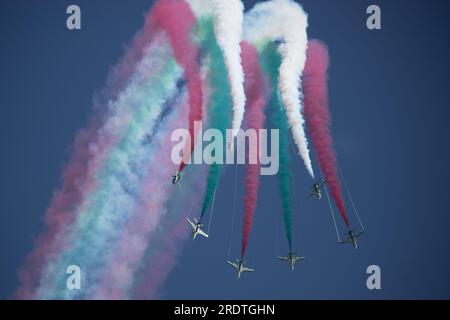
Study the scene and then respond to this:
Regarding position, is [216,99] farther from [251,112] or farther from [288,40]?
[288,40]

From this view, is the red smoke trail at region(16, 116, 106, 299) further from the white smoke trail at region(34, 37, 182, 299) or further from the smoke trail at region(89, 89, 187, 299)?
the smoke trail at region(89, 89, 187, 299)

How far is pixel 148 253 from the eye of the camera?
34344 millimetres

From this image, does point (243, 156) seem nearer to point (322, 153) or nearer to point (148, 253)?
point (322, 153)

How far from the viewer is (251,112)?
3056 cm

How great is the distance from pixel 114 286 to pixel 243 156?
7750mm

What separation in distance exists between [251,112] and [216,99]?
5.33ft

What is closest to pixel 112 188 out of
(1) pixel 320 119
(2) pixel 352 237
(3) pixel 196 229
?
(3) pixel 196 229

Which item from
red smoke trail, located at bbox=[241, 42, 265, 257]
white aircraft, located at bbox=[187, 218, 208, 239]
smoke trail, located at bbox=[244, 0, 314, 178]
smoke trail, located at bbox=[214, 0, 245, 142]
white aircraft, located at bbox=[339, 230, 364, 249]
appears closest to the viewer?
smoke trail, located at bbox=[214, 0, 245, 142]

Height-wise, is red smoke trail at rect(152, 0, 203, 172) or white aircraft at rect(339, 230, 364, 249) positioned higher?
red smoke trail at rect(152, 0, 203, 172)

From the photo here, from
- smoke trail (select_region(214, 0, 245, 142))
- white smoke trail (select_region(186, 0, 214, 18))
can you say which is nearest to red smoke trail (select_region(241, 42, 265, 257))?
smoke trail (select_region(214, 0, 245, 142))

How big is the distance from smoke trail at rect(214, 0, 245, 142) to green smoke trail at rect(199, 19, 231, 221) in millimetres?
273

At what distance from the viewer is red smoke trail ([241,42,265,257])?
29859 millimetres

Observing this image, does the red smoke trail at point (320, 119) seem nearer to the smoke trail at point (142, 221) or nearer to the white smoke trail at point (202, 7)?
the white smoke trail at point (202, 7)
